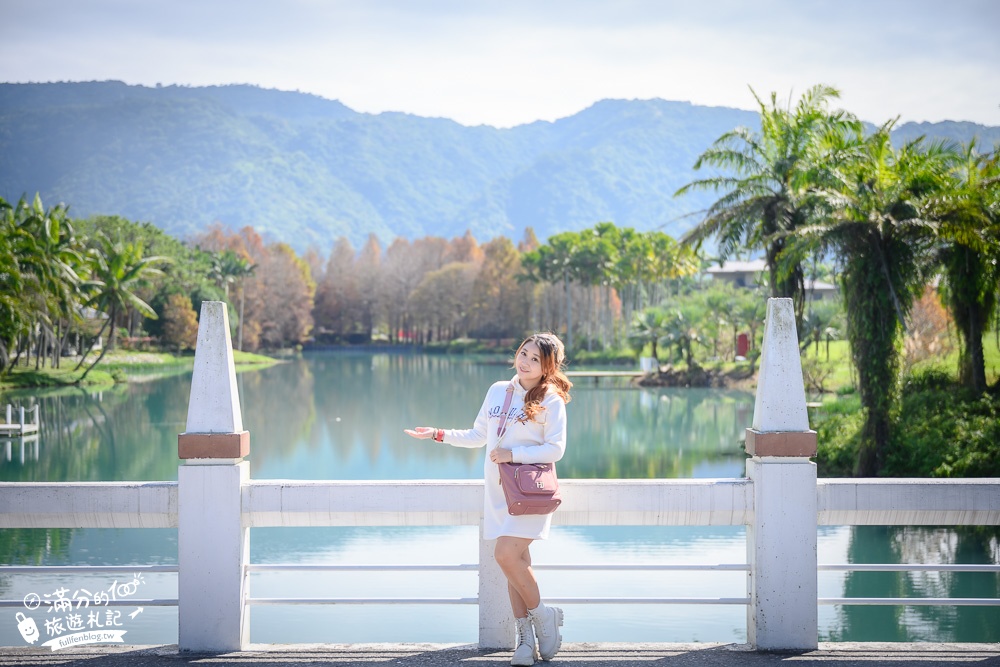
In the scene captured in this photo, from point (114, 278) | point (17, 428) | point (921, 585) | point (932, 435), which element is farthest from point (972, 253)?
Result: point (114, 278)

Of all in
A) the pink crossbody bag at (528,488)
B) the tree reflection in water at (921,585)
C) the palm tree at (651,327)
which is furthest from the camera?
the palm tree at (651,327)

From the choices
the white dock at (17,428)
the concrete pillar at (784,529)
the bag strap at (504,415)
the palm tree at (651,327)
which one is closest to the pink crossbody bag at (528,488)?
the bag strap at (504,415)

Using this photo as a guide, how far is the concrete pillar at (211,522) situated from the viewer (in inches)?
189

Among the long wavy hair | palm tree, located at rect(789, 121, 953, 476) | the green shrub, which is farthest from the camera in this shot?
palm tree, located at rect(789, 121, 953, 476)

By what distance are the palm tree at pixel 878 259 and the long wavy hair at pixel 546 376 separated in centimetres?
1506

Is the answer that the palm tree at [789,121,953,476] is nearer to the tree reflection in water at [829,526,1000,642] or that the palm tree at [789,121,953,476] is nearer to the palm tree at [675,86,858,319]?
the tree reflection in water at [829,526,1000,642]

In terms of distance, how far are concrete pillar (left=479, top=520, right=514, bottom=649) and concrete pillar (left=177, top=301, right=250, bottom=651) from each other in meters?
1.16

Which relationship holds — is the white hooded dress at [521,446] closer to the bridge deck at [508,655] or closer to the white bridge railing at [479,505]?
the white bridge railing at [479,505]

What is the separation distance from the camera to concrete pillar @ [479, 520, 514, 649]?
4.85 metres

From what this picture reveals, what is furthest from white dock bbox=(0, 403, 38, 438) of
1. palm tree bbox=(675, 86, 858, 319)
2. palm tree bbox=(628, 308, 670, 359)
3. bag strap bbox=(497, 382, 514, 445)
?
palm tree bbox=(628, 308, 670, 359)

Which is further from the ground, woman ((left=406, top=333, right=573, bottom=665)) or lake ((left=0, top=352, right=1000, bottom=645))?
woman ((left=406, top=333, right=573, bottom=665))

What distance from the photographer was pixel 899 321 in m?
18.6

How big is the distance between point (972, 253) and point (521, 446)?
60.0 feet

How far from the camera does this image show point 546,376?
15.6 feet
